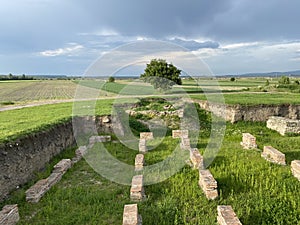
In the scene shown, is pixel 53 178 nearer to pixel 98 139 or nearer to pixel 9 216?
pixel 9 216

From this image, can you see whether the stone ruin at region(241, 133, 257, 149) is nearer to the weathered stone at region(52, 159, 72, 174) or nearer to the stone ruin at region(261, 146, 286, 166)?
the stone ruin at region(261, 146, 286, 166)

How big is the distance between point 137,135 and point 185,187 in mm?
7379

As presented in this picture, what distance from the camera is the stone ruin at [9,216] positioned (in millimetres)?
5547

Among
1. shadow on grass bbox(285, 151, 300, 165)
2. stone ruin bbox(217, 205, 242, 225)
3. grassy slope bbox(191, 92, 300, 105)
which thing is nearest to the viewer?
stone ruin bbox(217, 205, 242, 225)

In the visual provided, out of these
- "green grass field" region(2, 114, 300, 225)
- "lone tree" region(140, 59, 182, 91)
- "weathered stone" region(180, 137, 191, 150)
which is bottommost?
"green grass field" region(2, 114, 300, 225)

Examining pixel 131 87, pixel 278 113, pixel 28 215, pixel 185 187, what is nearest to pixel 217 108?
pixel 278 113

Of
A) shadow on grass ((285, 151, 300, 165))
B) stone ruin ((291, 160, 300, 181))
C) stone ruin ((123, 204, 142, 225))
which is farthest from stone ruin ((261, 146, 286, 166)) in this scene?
stone ruin ((123, 204, 142, 225))

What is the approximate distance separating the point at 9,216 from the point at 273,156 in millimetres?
8106

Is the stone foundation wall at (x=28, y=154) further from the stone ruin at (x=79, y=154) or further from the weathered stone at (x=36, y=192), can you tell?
the stone ruin at (x=79, y=154)

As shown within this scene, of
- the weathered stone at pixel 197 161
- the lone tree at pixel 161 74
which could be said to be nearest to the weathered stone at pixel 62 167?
the weathered stone at pixel 197 161

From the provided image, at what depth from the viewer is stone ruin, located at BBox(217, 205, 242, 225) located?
5180mm

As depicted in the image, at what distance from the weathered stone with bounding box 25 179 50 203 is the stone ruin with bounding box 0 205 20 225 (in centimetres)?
85

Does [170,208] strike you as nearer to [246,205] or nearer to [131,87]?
[246,205]

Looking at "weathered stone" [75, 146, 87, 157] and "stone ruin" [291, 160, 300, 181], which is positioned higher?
"stone ruin" [291, 160, 300, 181]
